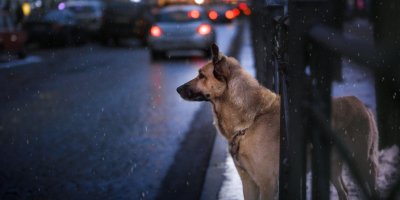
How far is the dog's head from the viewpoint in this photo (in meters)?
4.64

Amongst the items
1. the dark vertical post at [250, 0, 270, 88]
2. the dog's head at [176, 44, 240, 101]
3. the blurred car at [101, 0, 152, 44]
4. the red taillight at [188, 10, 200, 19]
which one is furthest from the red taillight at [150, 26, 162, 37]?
the dog's head at [176, 44, 240, 101]

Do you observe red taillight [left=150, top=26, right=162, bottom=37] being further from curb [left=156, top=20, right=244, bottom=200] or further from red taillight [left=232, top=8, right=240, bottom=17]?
red taillight [left=232, top=8, right=240, bottom=17]

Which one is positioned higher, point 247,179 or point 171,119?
point 247,179

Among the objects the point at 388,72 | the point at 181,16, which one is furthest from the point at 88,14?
the point at 388,72

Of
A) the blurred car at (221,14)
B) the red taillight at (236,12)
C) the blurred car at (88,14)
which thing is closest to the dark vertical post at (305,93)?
the blurred car at (88,14)

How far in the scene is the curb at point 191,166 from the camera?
5941 mm

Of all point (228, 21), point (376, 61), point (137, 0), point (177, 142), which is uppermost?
point (376, 61)

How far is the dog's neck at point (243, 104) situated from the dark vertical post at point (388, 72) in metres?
0.73

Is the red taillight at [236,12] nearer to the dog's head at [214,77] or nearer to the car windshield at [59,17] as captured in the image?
the car windshield at [59,17]

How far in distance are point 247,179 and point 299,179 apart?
139 centimetres

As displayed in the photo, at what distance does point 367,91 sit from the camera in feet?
39.3

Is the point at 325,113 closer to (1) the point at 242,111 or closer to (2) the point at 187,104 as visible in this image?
(1) the point at 242,111

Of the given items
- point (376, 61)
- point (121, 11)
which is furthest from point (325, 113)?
point (121, 11)

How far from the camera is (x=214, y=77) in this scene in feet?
15.6
